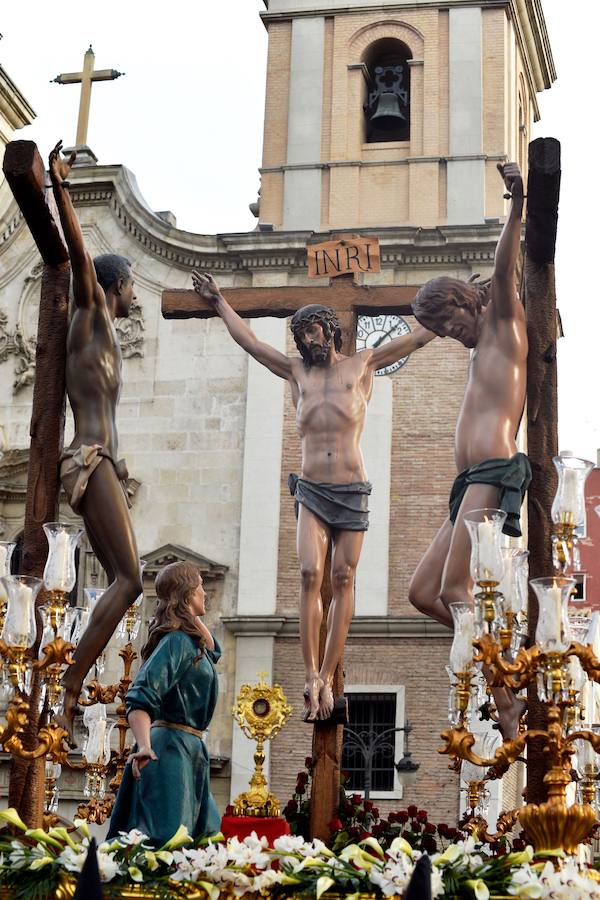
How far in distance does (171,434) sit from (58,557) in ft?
50.0

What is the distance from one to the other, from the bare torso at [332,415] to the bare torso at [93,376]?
1304 mm

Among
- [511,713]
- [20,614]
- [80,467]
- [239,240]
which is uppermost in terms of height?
[239,240]

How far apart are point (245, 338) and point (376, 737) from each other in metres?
11.0

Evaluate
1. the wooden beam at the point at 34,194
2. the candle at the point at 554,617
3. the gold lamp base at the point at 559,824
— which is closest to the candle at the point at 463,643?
the candle at the point at 554,617

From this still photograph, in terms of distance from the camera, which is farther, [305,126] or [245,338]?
[305,126]

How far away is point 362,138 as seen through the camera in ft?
82.2

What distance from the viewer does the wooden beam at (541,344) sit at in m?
8.52

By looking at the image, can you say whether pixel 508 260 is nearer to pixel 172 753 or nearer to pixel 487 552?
pixel 487 552

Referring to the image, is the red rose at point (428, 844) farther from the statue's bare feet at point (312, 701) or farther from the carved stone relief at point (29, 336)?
the carved stone relief at point (29, 336)

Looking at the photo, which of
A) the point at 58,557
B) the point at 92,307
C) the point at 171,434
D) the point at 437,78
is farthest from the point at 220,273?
the point at 58,557

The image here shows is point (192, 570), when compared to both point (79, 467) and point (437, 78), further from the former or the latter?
point (437, 78)

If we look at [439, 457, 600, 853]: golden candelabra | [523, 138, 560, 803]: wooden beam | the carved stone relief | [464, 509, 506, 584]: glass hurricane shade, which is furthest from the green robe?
the carved stone relief

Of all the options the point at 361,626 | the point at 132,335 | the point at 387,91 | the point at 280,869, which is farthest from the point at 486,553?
the point at 387,91

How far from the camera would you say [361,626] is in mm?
21547
